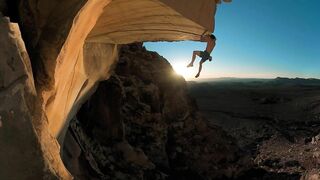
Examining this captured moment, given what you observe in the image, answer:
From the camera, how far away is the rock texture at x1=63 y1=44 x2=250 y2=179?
13.5 meters

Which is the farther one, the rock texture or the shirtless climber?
the rock texture

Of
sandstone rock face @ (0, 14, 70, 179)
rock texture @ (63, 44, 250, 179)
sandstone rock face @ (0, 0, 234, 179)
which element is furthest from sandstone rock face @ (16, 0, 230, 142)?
rock texture @ (63, 44, 250, 179)

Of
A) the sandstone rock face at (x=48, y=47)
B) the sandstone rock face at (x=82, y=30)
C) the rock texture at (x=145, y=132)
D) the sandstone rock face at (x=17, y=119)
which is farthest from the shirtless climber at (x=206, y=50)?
the sandstone rock face at (x=17, y=119)

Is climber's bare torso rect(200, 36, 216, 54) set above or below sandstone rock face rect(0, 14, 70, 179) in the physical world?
above

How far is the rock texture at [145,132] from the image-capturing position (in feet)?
44.4

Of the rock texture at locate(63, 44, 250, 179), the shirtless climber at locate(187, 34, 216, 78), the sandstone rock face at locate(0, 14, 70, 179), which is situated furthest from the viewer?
the rock texture at locate(63, 44, 250, 179)

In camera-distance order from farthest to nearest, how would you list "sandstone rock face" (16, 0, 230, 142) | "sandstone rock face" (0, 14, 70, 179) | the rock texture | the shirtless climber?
the rock texture
the shirtless climber
"sandstone rock face" (16, 0, 230, 142)
"sandstone rock face" (0, 14, 70, 179)

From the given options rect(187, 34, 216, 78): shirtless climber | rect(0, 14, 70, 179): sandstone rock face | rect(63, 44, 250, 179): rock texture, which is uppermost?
rect(187, 34, 216, 78): shirtless climber

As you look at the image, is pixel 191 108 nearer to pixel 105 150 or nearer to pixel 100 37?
pixel 105 150

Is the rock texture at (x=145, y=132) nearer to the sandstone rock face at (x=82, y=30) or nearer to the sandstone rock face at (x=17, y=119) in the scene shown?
the sandstone rock face at (x=82, y=30)

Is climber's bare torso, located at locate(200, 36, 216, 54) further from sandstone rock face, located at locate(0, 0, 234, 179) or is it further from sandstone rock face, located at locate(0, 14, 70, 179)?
sandstone rock face, located at locate(0, 14, 70, 179)

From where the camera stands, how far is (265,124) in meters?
30.7

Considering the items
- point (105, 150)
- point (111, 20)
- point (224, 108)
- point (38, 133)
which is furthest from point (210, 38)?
point (224, 108)

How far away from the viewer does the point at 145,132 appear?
16.2 m
